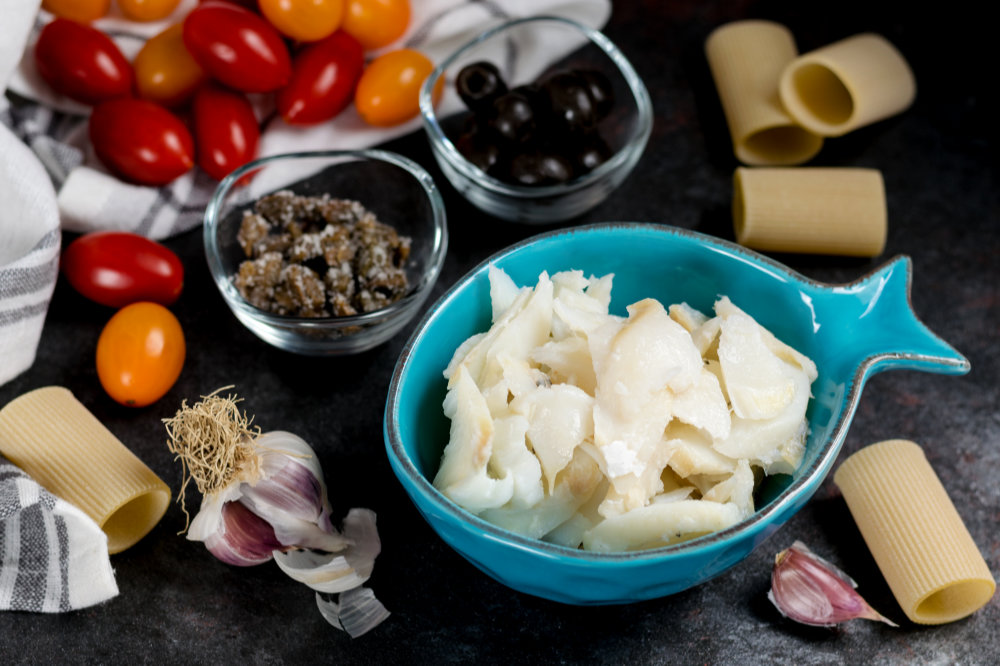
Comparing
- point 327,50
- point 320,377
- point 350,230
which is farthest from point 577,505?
point 327,50

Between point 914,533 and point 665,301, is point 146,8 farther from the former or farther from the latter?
point 914,533

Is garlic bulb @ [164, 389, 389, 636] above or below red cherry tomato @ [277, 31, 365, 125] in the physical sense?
below

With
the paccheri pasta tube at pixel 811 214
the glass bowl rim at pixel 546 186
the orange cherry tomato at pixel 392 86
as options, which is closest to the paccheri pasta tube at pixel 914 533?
the paccheri pasta tube at pixel 811 214

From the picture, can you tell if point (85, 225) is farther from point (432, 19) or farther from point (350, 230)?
point (432, 19)

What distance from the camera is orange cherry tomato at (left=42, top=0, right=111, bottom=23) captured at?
1932mm

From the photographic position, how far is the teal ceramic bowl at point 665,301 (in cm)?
118

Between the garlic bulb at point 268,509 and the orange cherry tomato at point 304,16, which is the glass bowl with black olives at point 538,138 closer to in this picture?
the orange cherry tomato at point 304,16

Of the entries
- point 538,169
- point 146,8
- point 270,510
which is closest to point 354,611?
Answer: point 270,510

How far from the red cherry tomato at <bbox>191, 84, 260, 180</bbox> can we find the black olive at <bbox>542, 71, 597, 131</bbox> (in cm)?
61

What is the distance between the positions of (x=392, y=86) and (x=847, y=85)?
0.90 metres

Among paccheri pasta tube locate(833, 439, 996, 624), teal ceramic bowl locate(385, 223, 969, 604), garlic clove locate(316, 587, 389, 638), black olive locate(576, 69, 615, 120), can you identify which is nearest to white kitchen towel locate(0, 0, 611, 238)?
black olive locate(576, 69, 615, 120)

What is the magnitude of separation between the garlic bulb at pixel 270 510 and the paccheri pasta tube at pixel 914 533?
0.76 meters

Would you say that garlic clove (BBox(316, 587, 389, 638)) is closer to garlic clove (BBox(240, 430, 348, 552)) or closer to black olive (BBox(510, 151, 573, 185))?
garlic clove (BBox(240, 430, 348, 552))

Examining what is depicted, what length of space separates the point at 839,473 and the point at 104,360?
1222 millimetres
